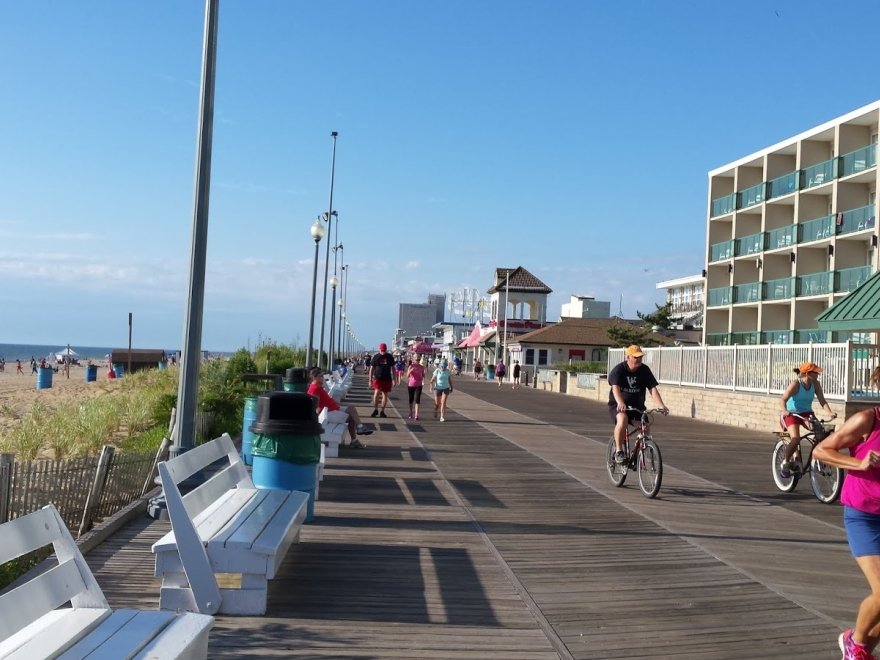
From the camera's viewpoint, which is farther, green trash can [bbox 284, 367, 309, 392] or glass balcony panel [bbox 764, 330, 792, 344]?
glass balcony panel [bbox 764, 330, 792, 344]

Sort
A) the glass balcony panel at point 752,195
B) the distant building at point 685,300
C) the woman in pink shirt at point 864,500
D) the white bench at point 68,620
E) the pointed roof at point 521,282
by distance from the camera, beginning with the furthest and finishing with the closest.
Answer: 1. the pointed roof at point 521,282
2. the distant building at point 685,300
3. the glass balcony panel at point 752,195
4. the woman in pink shirt at point 864,500
5. the white bench at point 68,620

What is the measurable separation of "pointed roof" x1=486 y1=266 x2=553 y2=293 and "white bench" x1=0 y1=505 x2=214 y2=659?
290 ft

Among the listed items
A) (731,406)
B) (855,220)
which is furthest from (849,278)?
(731,406)

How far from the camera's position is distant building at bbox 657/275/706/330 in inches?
2776

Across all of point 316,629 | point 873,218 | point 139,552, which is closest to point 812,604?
point 316,629

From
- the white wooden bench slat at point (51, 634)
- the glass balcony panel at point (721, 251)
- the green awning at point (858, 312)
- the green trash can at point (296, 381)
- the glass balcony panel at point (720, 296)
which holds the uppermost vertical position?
the glass balcony panel at point (721, 251)

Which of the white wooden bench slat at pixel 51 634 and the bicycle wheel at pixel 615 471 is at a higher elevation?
the white wooden bench slat at pixel 51 634

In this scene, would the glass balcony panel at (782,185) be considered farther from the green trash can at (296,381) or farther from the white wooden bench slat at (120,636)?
the white wooden bench slat at (120,636)

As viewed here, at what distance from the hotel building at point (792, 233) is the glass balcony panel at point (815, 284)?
0.04 metres

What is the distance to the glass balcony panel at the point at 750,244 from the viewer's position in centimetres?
4506

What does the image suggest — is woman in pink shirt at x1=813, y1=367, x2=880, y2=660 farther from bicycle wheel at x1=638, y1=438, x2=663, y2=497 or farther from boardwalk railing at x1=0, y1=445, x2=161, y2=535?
bicycle wheel at x1=638, y1=438, x2=663, y2=497

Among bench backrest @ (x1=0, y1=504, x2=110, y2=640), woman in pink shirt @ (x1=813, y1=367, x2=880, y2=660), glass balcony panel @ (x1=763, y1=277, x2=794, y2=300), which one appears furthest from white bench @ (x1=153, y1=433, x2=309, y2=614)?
glass balcony panel @ (x1=763, y1=277, x2=794, y2=300)

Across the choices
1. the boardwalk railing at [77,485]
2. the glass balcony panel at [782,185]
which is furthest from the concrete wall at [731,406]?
the boardwalk railing at [77,485]

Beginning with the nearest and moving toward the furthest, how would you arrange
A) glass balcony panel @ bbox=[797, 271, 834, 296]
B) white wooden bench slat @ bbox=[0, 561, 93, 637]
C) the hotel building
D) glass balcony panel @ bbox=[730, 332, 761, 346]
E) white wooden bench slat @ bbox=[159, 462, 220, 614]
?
1. white wooden bench slat @ bbox=[0, 561, 93, 637]
2. white wooden bench slat @ bbox=[159, 462, 220, 614]
3. the hotel building
4. glass balcony panel @ bbox=[797, 271, 834, 296]
5. glass balcony panel @ bbox=[730, 332, 761, 346]
